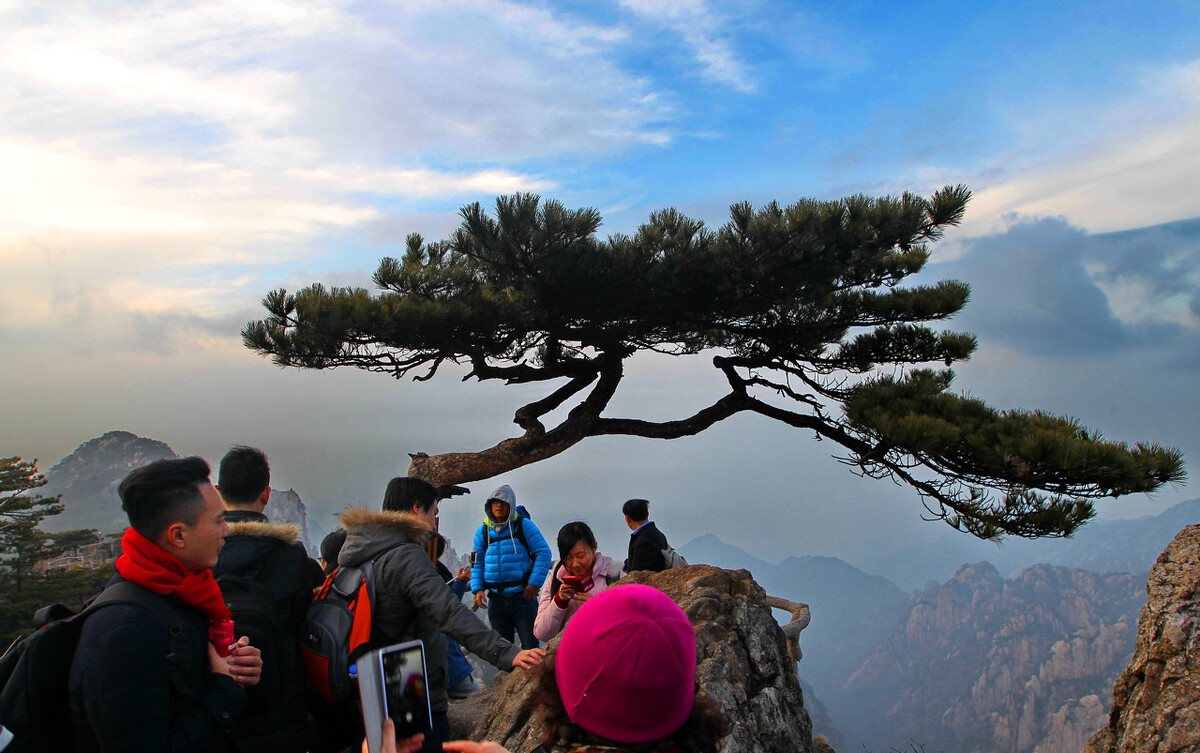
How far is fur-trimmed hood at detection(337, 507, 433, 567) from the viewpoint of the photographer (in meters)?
2.65

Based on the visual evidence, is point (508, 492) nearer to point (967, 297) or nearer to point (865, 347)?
point (865, 347)

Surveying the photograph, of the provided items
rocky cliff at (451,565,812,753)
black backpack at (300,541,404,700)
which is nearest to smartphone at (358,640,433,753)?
black backpack at (300,541,404,700)

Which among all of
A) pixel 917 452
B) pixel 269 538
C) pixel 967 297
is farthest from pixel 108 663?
pixel 967 297

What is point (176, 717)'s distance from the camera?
1.72 meters

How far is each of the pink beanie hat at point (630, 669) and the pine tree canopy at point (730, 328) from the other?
14.5 feet

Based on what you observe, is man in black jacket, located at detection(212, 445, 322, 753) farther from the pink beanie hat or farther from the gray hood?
the gray hood

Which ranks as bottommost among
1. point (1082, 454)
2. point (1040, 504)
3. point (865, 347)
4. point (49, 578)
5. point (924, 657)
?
point (924, 657)

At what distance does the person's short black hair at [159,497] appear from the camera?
178cm

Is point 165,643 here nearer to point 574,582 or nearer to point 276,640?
point 276,640

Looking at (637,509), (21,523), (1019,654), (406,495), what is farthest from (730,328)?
(1019,654)

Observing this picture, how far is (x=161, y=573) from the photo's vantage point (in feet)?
5.73

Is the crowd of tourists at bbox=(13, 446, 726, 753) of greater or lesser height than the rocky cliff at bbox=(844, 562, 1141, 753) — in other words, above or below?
above

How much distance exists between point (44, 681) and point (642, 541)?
351cm

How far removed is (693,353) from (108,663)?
6.77 metres
